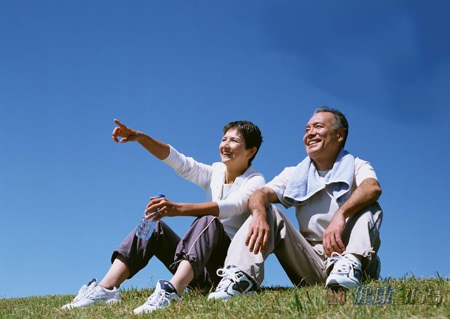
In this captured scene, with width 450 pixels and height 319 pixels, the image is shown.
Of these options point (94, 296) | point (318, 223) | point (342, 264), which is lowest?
point (94, 296)

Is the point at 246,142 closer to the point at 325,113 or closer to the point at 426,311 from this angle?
the point at 325,113

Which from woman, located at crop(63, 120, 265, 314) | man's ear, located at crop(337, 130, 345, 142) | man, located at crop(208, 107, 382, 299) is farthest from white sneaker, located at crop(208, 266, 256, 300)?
man's ear, located at crop(337, 130, 345, 142)

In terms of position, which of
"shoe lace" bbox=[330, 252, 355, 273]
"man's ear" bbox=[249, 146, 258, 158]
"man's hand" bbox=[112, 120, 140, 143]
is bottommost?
"shoe lace" bbox=[330, 252, 355, 273]

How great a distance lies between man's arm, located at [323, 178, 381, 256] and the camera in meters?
5.78

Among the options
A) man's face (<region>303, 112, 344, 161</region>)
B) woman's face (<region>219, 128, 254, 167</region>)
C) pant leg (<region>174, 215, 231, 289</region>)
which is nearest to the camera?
pant leg (<region>174, 215, 231, 289</region>)

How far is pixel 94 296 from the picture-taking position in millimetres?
6648

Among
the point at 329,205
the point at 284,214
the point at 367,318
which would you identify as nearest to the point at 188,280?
the point at 284,214

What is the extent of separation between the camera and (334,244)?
19.0 feet

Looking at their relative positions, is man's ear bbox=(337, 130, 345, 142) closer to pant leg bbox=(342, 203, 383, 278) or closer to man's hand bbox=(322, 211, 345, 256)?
pant leg bbox=(342, 203, 383, 278)

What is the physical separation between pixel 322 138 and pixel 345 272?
68.7 inches

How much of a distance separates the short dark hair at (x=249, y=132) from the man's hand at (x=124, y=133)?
1217 millimetres

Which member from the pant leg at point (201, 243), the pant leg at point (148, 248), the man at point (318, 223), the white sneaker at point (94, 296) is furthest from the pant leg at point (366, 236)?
the white sneaker at point (94, 296)

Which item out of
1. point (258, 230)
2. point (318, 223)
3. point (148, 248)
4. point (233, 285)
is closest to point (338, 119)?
point (318, 223)

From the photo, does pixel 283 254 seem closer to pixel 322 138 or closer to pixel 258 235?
pixel 258 235
